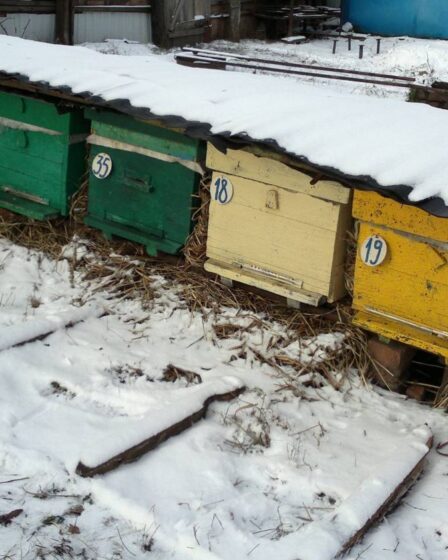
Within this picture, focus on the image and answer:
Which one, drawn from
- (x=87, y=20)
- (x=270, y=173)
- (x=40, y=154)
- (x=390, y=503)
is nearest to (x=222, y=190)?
(x=270, y=173)

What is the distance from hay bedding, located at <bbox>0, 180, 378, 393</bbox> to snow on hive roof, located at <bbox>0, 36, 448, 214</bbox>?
505mm

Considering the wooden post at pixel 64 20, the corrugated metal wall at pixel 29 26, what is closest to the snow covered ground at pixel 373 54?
the wooden post at pixel 64 20

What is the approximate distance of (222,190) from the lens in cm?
431

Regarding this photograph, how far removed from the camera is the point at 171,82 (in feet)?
16.0

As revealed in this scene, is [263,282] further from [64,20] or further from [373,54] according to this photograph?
[373,54]

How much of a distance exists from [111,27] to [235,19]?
3.74m

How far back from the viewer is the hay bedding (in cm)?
418

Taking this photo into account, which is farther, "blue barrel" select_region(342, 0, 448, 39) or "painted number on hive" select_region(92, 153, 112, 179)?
"blue barrel" select_region(342, 0, 448, 39)

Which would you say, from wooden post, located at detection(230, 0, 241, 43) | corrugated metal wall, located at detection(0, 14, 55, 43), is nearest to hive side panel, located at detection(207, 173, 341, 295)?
corrugated metal wall, located at detection(0, 14, 55, 43)

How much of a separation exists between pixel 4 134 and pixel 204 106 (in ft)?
5.27

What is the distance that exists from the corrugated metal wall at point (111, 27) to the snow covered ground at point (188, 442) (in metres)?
8.47

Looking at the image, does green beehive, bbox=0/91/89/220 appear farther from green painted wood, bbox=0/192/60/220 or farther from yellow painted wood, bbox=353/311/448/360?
yellow painted wood, bbox=353/311/448/360

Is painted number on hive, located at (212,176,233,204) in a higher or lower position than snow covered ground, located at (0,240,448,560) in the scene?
higher

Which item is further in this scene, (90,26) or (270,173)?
(90,26)
